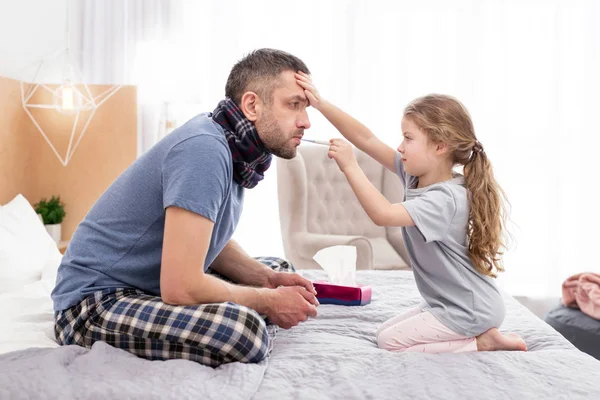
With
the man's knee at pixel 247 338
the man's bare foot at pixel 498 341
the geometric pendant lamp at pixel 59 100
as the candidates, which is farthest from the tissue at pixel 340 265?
the geometric pendant lamp at pixel 59 100

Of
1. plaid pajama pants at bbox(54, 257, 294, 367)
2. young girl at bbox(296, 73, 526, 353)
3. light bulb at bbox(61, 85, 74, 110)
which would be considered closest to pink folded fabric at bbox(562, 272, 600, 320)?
young girl at bbox(296, 73, 526, 353)

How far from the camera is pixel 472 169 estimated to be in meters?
1.81

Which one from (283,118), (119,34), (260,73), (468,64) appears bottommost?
(283,118)

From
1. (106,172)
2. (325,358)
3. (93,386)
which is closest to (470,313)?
(325,358)

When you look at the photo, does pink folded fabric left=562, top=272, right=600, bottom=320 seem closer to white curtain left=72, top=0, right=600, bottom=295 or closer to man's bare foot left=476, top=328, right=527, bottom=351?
man's bare foot left=476, top=328, right=527, bottom=351

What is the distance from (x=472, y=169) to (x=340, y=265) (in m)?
0.57

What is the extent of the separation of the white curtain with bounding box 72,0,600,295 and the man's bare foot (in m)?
2.61

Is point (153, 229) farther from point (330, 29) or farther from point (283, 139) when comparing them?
point (330, 29)

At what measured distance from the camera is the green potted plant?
11.0 feet

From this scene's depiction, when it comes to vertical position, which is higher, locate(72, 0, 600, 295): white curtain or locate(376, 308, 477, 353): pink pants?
locate(72, 0, 600, 295): white curtain

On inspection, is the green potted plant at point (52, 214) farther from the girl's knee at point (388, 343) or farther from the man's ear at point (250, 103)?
the girl's knee at point (388, 343)

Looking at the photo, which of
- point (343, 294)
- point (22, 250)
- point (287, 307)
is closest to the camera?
point (287, 307)

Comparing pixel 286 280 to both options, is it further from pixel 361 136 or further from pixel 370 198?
pixel 361 136

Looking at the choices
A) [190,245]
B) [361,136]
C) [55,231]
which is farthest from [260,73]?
[55,231]
